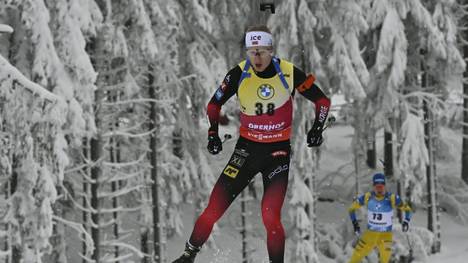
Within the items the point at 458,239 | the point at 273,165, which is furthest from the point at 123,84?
the point at 458,239

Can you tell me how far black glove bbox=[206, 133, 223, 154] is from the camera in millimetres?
5082

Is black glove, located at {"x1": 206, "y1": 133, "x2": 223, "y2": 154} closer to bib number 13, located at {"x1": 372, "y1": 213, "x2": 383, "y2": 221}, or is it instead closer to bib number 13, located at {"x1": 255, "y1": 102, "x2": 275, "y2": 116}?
bib number 13, located at {"x1": 255, "y1": 102, "x2": 275, "y2": 116}

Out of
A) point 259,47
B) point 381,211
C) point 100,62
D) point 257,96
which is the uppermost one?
point 100,62

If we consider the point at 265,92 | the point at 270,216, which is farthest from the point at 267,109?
the point at 270,216

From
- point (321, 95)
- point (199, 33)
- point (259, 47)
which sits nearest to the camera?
point (259, 47)

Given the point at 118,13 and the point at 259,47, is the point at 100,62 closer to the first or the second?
the point at 118,13

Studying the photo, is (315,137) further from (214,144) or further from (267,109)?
(214,144)

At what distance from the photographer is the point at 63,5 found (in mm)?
11062

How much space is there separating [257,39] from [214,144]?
87 cm

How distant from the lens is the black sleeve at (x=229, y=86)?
5.18 meters

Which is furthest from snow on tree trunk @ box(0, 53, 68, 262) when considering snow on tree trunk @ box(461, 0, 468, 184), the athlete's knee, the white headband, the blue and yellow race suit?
snow on tree trunk @ box(461, 0, 468, 184)

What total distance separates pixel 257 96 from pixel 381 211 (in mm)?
9902

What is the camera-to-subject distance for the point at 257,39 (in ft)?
15.5

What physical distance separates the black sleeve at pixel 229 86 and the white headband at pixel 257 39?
436 millimetres
